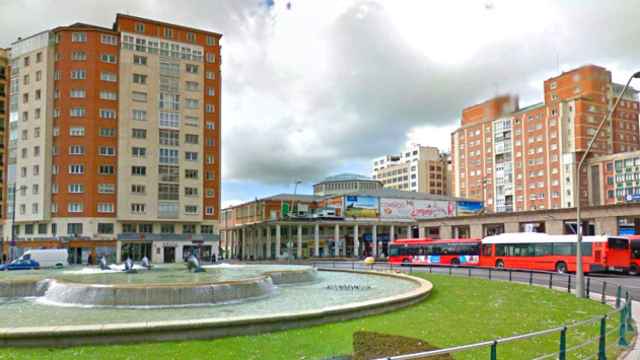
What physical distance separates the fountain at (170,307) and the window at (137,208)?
52.5 m

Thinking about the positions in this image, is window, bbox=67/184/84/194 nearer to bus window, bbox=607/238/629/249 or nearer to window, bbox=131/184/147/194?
window, bbox=131/184/147/194

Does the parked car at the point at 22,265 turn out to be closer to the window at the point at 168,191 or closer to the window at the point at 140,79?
the window at the point at 168,191

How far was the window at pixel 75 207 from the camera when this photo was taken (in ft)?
241

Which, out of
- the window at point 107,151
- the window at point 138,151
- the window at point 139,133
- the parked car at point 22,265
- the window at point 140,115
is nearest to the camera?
the parked car at point 22,265

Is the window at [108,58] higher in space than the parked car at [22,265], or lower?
higher

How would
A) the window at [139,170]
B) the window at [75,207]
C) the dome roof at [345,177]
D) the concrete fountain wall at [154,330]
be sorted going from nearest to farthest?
the concrete fountain wall at [154,330], the window at [75,207], the window at [139,170], the dome roof at [345,177]

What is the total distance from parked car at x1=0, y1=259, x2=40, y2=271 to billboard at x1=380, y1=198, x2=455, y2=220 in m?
61.0

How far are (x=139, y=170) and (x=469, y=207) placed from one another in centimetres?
6558

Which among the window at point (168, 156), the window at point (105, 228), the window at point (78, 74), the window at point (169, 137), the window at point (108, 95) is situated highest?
the window at point (78, 74)

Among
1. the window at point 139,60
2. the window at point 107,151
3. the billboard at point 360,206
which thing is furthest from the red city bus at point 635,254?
the window at point 139,60

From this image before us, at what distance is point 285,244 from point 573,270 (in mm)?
64136

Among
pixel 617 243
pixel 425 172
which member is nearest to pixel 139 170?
pixel 617 243

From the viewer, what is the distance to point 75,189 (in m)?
74.1

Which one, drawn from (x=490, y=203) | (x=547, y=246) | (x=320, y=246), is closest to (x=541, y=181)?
(x=490, y=203)
